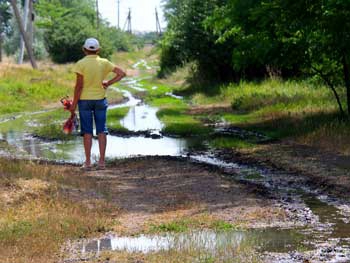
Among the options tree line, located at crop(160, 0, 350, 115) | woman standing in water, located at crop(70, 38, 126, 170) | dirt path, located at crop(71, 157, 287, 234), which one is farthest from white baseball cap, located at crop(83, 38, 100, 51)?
tree line, located at crop(160, 0, 350, 115)

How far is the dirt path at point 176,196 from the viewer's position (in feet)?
26.8

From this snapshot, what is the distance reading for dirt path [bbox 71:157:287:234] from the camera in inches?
321

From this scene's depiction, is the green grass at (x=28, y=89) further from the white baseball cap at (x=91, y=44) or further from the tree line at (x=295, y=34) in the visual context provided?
the white baseball cap at (x=91, y=44)

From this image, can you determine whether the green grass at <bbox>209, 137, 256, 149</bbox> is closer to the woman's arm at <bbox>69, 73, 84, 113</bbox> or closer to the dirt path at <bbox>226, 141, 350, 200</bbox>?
the dirt path at <bbox>226, 141, 350, 200</bbox>

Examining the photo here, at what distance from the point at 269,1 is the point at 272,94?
811 cm

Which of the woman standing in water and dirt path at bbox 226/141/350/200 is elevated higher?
the woman standing in water

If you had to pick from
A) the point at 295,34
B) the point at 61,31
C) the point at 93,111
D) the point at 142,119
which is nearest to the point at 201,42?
Answer: the point at 142,119

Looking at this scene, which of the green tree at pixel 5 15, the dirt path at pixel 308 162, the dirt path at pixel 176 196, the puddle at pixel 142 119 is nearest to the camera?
the dirt path at pixel 176 196

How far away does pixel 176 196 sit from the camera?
372 inches

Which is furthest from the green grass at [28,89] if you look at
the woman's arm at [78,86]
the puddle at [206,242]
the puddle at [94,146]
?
the puddle at [206,242]

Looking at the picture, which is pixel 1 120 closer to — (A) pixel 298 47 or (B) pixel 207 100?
(B) pixel 207 100

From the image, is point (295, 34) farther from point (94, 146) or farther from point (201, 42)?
point (201, 42)

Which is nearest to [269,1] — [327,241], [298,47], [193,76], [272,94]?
[298,47]

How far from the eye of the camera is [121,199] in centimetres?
948
